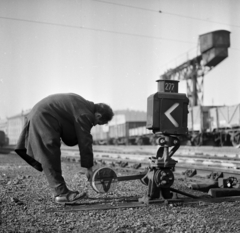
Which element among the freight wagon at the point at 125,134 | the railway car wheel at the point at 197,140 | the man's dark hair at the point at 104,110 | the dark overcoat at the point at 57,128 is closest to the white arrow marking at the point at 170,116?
the man's dark hair at the point at 104,110

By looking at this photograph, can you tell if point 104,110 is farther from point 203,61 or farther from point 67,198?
point 203,61

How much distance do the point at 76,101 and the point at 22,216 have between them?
4.18 feet

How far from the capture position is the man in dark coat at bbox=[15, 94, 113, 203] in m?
3.38

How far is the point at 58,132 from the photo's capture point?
3484 mm

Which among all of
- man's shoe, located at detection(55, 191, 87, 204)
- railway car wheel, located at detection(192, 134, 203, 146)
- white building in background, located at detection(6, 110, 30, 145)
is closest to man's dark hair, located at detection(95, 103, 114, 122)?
man's shoe, located at detection(55, 191, 87, 204)

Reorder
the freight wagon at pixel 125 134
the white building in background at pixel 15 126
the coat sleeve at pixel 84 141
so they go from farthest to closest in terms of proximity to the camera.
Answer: the white building in background at pixel 15 126
the freight wagon at pixel 125 134
the coat sleeve at pixel 84 141

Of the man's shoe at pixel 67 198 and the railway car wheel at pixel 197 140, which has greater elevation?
the man's shoe at pixel 67 198

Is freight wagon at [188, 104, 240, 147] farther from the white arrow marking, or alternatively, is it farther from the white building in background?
the white building in background

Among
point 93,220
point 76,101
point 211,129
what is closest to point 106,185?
point 93,220

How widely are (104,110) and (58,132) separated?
0.54 metres

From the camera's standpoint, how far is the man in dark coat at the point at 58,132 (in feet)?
11.1

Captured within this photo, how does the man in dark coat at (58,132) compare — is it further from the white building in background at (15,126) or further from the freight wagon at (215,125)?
the white building in background at (15,126)

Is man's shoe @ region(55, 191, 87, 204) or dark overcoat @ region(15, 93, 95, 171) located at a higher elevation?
dark overcoat @ region(15, 93, 95, 171)

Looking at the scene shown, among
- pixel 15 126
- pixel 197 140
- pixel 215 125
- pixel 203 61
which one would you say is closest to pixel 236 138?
pixel 215 125
